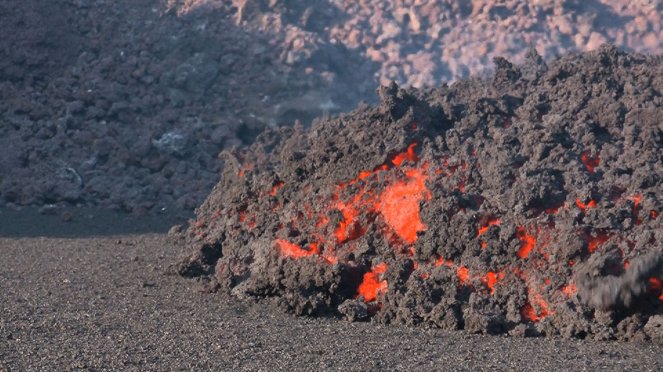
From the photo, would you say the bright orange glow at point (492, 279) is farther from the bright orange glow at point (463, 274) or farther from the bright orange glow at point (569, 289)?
the bright orange glow at point (569, 289)

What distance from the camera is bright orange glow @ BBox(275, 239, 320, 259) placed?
7555 millimetres

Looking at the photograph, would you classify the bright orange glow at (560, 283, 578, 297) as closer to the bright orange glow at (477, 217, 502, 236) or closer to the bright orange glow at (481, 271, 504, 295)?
the bright orange glow at (481, 271, 504, 295)

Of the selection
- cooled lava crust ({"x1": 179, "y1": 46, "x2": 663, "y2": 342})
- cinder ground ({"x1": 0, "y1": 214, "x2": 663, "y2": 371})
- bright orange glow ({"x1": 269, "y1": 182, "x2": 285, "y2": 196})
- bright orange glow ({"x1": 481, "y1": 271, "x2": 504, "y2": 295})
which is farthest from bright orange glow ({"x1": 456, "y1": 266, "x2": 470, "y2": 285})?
bright orange glow ({"x1": 269, "y1": 182, "x2": 285, "y2": 196})

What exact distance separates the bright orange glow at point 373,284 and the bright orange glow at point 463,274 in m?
0.54

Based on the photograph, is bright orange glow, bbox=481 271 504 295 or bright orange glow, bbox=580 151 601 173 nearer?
bright orange glow, bbox=481 271 504 295

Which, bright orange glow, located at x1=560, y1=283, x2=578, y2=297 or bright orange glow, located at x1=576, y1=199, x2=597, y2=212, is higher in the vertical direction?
bright orange glow, located at x1=576, y1=199, x2=597, y2=212

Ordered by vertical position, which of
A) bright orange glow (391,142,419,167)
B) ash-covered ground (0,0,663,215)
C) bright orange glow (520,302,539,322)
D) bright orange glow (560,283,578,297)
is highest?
bright orange glow (391,142,419,167)

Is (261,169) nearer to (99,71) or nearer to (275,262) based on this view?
(275,262)

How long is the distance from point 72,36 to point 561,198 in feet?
36.3

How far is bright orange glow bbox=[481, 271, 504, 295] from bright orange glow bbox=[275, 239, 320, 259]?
145 cm

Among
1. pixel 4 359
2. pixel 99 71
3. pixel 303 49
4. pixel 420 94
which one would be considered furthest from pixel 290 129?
pixel 4 359

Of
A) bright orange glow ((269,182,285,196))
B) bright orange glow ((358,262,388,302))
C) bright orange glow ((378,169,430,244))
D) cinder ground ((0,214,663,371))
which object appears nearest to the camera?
cinder ground ((0,214,663,371))

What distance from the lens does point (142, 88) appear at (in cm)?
1510

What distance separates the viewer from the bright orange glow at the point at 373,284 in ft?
23.1
